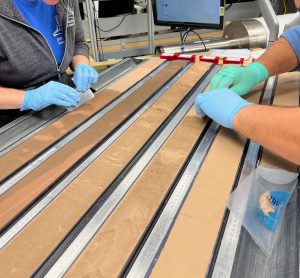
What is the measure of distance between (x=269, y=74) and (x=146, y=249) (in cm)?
110

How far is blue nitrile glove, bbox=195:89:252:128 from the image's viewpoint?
1.01 m

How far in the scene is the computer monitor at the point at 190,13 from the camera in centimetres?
198

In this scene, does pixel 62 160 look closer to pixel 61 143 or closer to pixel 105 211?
pixel 61 143

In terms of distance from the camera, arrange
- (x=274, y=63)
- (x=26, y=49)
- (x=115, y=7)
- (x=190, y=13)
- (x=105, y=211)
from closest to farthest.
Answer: (x=105, y=211) < (x=26, y=49) < (x=274, y=63) < (x=190, y=13) < (x=115, y=7)

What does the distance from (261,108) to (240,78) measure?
410 mm

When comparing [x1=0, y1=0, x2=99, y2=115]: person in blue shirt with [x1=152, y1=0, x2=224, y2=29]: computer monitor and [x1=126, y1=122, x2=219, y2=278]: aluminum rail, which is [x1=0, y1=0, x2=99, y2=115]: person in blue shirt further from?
[x1=152, y1=0, x2=224, y2=29]: computer monitor

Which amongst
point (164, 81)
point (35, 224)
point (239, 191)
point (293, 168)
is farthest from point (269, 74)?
point (35, 224)

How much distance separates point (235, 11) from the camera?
2986 millimetres

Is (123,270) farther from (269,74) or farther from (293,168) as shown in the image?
(269,74)

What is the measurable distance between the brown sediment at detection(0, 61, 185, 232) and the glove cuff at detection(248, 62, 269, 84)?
463 millimetres

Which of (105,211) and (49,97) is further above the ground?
(49,97)

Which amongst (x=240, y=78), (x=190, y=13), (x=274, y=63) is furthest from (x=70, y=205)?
(x=190, y=13)

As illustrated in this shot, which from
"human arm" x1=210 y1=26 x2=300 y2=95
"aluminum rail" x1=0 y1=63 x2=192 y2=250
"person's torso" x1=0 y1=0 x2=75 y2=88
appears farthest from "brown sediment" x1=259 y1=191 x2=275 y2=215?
"person's torso" x1=0 y1=0 x2=75 y2=88

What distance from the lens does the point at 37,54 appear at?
1.33 metres
